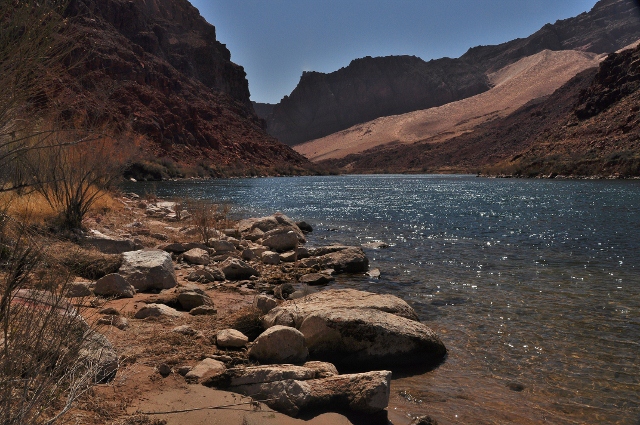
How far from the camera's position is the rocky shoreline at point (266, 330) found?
3916 millimetres

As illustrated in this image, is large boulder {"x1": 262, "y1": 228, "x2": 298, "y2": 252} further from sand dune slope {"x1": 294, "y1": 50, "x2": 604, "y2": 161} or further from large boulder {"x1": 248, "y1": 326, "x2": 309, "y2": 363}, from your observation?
sand dune slope {"x1": 294, "y1": 50, "x2": 604, "y2": 161}

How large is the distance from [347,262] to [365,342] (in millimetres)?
5024

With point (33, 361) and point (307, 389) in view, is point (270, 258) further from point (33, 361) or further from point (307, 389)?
point (33, 361)

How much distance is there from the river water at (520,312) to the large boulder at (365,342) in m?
0.31

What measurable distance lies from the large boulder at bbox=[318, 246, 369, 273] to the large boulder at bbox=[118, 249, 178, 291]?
364 cm

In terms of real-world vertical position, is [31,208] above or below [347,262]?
above

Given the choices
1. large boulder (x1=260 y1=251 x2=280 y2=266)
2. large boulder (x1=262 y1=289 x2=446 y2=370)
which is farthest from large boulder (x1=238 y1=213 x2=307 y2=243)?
large boulder (x1=262 y1=289 x2=446 y2=370)

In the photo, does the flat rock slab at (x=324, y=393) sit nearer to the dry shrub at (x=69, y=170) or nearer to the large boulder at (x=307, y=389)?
the large boulder at (x=307, y=389)

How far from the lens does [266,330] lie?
16.0 ft

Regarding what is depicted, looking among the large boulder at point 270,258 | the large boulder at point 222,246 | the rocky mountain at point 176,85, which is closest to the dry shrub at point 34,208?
the large boulder at point 222,246

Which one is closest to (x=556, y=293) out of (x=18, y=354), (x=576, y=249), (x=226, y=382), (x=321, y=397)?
(x=576, y=249)

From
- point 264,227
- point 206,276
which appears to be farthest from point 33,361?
point 264,227

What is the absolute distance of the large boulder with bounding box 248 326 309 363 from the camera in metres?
4.64

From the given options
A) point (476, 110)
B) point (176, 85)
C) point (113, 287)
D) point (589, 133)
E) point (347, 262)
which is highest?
point (476, 110)
